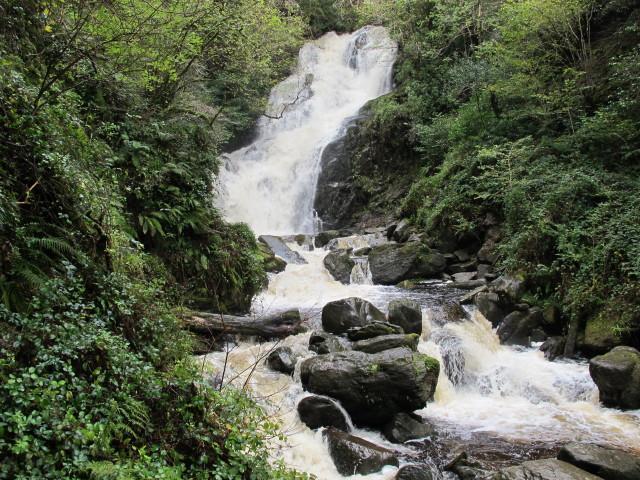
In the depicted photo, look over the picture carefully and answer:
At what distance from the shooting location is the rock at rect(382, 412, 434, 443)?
691 cm

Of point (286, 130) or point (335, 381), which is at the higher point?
point (286, 130)

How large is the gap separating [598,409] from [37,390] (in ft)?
26.6

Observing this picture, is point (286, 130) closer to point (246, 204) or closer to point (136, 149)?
point (246, 204)

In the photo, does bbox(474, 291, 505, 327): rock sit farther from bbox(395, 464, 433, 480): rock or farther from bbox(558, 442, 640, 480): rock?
bbox(395, 464, 433, 480): rock

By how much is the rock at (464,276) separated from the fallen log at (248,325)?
574cm

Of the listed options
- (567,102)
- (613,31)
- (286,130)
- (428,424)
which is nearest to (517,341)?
(428,424)

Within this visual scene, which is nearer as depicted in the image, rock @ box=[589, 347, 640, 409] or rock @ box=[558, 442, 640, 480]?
rock @ box=[558, 442, 640, 480]

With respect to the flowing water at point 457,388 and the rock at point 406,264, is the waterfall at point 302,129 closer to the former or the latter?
the flowing water at point 457,388

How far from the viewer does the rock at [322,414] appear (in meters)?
7.01

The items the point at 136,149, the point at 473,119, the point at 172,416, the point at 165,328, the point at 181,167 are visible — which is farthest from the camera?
the point at 473,119

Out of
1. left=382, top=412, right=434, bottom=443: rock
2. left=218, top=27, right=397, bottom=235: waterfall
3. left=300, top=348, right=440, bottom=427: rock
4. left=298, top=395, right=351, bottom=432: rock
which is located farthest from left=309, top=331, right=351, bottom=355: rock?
left=218, top=27, right=397, bottom=235: waterfall

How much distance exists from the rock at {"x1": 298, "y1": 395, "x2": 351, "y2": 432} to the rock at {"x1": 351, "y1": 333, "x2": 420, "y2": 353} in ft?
5.32

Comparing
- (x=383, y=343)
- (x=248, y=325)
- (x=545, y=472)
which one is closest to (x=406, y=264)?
(x=383, y=343)

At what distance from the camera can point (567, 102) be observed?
13.9 metres
